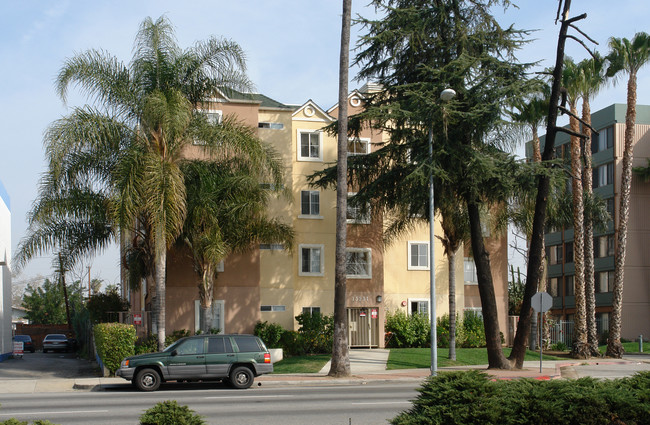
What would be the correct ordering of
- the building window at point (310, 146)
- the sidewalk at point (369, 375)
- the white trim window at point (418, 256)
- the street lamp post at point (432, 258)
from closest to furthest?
the street lamp post at point (432, 258), the sidewalk at point (369, 375), the building window at point (310, 146), the white trim window at point (418, 256)

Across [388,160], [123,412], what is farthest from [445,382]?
[388,160]

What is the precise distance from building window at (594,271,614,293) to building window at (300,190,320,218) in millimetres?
29357

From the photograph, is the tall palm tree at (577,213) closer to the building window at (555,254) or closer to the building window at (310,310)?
the building window at (310,310)

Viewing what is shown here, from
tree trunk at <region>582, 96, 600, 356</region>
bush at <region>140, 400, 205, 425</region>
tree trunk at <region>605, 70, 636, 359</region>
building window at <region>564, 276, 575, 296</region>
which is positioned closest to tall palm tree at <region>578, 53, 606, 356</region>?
tree trunk at <region>582, 96, 600, 356</region>

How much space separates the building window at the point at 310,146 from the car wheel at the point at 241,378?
14.3 meters

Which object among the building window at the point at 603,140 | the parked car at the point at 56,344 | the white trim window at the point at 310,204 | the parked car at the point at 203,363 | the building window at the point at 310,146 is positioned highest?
the building window at the point at 603,140

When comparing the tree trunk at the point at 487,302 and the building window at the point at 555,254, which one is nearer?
the tree trunk at the point at 487,302

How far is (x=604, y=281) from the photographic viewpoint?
53594mm

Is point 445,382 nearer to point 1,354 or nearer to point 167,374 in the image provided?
point 167,374

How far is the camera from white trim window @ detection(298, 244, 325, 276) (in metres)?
33.0

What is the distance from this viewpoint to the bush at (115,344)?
23688 mm

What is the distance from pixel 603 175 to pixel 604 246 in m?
5.38

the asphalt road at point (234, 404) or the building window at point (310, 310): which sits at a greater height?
the building window at point (310, 310)

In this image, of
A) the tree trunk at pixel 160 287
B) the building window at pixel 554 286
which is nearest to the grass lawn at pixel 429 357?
the tree trunk at pixel 160 287
